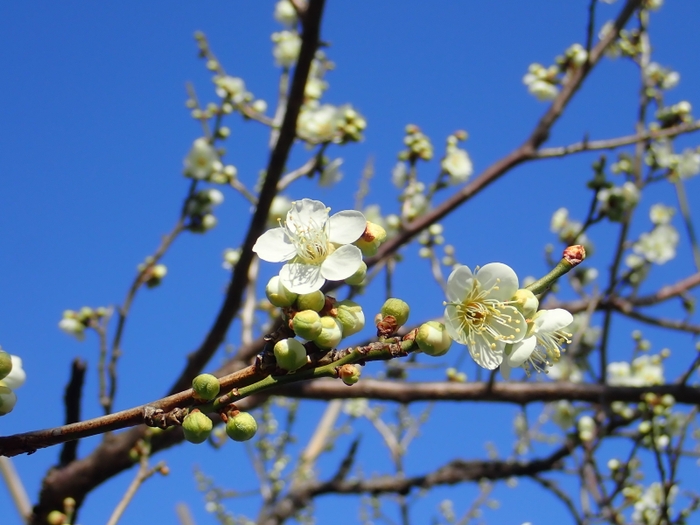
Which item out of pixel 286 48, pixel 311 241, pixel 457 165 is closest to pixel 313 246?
pixel 311 241

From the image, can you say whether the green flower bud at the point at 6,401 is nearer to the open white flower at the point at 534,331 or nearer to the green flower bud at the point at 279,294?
the green flower bud at the point at 279,294

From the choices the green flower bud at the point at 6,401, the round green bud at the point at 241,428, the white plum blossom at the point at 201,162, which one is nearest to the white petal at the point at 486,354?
the round green bud at the point at 241,428

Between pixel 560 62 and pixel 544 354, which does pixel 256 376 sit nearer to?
pixel 544 354

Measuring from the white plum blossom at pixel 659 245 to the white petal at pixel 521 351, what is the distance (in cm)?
393

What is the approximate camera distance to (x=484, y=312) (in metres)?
1.17

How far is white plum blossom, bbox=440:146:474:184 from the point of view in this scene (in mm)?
3677

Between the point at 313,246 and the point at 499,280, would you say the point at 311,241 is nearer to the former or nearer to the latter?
the point at 313,246

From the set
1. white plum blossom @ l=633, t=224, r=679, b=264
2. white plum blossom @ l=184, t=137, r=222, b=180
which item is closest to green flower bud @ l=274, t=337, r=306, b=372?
white plum blossom @ l=184, t=137, r=222, b=180

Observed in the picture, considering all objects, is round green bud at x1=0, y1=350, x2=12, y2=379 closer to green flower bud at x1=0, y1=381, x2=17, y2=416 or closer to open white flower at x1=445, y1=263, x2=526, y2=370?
green flower bud at x1=0, y1=381, x2=17, y2=416

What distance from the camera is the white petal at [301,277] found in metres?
1.03

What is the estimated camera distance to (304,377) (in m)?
0.92

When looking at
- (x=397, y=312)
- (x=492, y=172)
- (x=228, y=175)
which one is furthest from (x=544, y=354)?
(x=228, y=175)

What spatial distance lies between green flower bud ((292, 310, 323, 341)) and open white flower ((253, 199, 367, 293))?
0.07m

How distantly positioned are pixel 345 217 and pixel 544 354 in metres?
0.58
